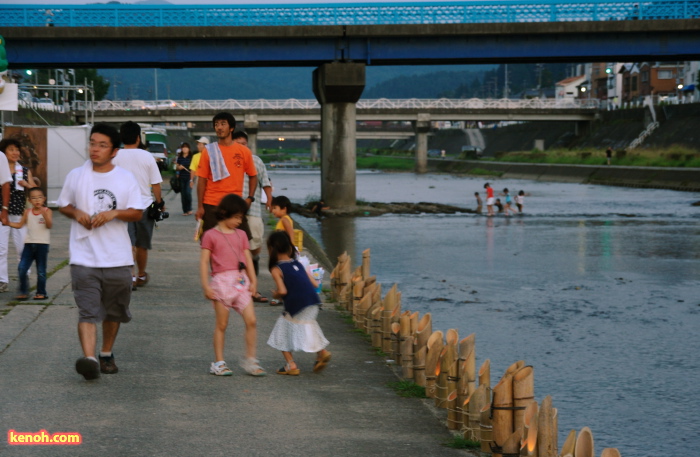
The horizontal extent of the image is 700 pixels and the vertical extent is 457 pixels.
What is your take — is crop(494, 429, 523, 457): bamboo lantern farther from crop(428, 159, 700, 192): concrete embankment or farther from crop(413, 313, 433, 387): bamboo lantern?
crop(428, 159, 700, 192): concrete embankment

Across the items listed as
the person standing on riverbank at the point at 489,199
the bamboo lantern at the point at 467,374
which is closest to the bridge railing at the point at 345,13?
the person standing on riverbank at the point at 489,199

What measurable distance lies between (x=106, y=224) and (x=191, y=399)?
1.50 m

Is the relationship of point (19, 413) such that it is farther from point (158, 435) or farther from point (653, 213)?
point (653, 213)

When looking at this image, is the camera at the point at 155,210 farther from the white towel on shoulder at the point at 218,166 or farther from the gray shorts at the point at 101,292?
the gray shorts at the point at 101,292

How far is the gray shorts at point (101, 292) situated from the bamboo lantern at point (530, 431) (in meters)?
3.39

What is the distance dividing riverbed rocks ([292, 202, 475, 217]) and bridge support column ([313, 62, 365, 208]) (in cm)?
43

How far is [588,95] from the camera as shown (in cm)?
16588

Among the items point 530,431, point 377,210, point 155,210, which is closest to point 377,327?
point 155,210

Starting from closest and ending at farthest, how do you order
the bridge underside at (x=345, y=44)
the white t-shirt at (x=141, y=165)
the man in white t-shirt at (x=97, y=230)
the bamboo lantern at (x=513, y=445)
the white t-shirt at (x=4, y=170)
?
the bamboo lantern at (x=513, y=445), the man in white t-shirt at (x=97, y=230), the white t-shirt at (x=4, y=170), the white t-shirt at (x=141, y=165), the bridge underside at (x=345, y=44)

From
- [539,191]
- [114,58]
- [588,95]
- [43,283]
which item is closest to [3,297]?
[43,283]

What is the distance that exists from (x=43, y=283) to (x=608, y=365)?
6611mm

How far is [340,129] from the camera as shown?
3444cm

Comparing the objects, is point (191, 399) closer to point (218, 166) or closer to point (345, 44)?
point (218, 166)

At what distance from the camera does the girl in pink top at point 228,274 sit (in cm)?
743
